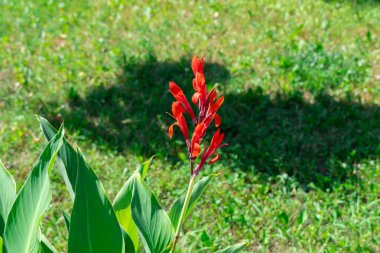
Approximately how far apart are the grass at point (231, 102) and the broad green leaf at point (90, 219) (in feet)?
4.40

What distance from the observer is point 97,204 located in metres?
1.87

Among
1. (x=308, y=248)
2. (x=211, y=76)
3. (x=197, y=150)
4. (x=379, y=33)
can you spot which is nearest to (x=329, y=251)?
(x=308, y=248)

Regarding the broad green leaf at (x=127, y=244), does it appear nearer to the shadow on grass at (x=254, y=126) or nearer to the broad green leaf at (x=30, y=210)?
the broad green leaf at (x=30, y=210)

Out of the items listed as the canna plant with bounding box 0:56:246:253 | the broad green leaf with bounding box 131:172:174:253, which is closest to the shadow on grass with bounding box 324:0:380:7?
the canna plant with bounding box 0:56:246:253

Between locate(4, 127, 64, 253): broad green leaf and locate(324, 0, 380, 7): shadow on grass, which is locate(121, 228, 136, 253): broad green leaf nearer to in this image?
locate(4, 127, 64, 253): broad green leaf

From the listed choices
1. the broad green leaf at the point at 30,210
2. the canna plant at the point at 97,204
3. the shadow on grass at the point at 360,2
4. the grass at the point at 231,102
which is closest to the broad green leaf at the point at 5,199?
the canna plant at the point at 97,204

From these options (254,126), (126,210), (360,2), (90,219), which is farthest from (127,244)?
(360,2)

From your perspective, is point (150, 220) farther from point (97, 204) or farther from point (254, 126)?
point (254, 126)

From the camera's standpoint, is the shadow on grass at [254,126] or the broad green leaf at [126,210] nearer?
the broad green leaf at [126,210]

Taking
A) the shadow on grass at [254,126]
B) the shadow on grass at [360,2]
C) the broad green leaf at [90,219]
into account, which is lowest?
the shadow on grass at [254,126]

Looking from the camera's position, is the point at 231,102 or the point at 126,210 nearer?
the point at 126,210

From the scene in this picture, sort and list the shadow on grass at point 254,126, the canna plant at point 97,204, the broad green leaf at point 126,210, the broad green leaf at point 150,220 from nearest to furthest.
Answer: the canna plant at point 97,204 → the broad green leaf at point 150,220 → the broad green leaf at point 126,210 → the shadow on grass at point 254,126

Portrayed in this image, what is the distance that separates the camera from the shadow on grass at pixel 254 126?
3.88m

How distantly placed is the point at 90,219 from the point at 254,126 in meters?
2.53
